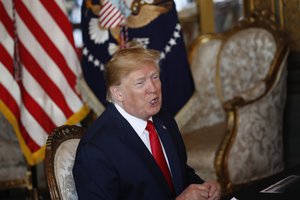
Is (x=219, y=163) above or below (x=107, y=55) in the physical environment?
below

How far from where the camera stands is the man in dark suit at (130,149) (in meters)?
2.67

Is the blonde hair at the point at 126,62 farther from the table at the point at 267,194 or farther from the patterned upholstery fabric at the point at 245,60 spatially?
the patterned upholstery fabric at the point at 245,60

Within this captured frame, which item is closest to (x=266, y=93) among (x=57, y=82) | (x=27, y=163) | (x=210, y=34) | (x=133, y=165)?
(x=210, y=34)

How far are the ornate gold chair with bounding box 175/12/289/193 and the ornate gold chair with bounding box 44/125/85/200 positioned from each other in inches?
76.7

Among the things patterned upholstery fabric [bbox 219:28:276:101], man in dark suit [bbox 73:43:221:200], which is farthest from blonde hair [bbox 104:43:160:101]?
patterned upholstery fabric [bbox 219:28:276:101]

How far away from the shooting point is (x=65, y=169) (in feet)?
9.23

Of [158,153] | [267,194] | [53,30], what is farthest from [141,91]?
[53,30]

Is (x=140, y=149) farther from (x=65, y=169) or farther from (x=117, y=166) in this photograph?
(x=65, y=169)

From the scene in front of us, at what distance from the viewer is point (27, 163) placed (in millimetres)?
5109

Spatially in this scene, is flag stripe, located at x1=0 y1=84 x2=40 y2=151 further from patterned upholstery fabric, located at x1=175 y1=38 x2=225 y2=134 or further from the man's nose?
the man's nose

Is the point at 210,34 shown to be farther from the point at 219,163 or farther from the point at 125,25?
the point at 219,163

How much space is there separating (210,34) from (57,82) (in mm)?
1357

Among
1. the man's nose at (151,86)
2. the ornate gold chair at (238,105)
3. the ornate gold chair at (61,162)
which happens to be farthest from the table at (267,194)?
the ornate gold chair at (238,105)

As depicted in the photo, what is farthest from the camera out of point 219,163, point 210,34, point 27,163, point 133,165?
point 210,34
